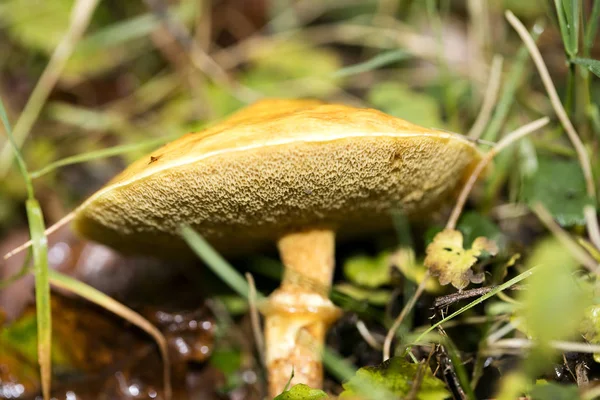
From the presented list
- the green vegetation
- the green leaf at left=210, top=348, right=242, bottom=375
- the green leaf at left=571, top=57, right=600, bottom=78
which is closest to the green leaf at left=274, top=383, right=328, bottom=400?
the green vegetation

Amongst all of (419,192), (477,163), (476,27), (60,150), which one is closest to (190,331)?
→ (419,192)

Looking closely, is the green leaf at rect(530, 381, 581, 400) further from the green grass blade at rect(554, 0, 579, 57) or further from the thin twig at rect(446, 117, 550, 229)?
the green grass blade at rect(554, 0, 579, 57)

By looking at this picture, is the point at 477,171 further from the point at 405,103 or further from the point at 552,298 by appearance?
the point at 405,103

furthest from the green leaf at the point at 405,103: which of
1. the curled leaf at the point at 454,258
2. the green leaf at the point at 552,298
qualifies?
the green leaf at the point at 552,298

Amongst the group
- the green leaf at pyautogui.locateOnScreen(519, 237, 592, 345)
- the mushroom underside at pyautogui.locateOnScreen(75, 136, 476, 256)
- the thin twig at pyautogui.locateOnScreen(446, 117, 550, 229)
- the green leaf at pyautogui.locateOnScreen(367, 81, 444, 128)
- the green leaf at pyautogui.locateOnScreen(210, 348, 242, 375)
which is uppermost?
the green leaf at pyautogui.locateOnScreen(367, 81, 444, 128)

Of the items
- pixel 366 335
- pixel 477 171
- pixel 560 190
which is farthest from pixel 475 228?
pixel 366 335

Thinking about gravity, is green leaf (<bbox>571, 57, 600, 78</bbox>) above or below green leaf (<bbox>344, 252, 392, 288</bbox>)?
above
